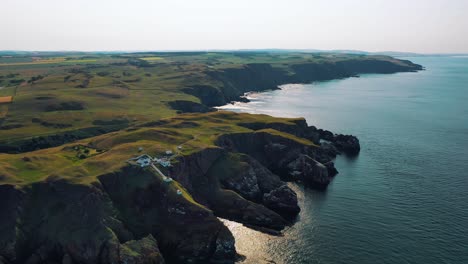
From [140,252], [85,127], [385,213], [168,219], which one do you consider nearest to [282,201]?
[385,213]

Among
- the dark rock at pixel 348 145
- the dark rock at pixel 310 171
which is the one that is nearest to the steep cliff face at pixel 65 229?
the dark rock at pixel 310 171

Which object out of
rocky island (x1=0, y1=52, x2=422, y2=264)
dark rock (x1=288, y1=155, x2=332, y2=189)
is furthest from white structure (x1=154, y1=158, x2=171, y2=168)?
dark rock (x1=288, y1=155, x2=332, y2=189)

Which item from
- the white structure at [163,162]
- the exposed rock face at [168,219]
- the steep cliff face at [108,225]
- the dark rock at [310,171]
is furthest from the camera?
the dark rock at [310,171]

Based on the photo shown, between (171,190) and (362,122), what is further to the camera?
(362,122)

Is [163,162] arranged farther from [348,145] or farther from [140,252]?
[348,145]

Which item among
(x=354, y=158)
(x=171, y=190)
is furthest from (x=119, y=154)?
(x=354, y=158)

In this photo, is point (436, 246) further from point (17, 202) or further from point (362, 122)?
point (362, 122)

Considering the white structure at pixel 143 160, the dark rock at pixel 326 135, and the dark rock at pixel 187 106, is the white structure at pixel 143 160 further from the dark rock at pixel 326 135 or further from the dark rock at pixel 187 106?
the dark rock at pixel 187 106

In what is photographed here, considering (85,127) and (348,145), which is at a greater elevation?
(85,127)
